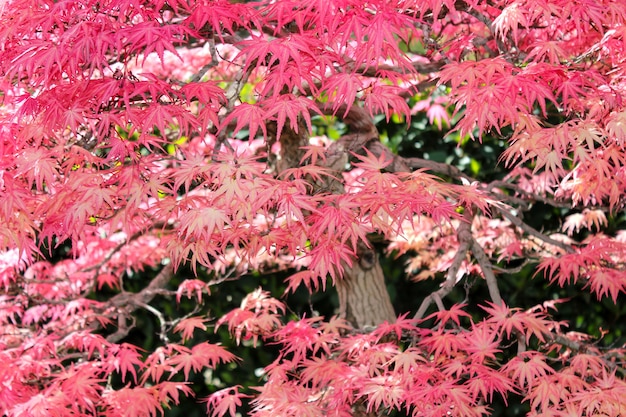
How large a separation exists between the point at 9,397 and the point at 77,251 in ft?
3.43

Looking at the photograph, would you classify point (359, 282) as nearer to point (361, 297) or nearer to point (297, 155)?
point (361, 297)

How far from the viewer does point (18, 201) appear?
1.72m

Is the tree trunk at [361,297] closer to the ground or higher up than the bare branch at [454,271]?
closer to the ground

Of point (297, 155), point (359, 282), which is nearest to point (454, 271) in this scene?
point (359, 282)

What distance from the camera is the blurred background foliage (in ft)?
11.8

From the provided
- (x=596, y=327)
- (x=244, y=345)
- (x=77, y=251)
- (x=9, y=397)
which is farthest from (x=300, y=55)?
(x=596, y=327)

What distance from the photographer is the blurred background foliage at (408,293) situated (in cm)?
361

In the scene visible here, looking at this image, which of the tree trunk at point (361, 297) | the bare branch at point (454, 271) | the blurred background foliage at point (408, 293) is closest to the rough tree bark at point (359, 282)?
the tree trunk at point (361, 297)

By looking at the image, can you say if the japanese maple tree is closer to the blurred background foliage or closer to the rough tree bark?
the rough tree bark

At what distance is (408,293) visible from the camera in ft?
12.3

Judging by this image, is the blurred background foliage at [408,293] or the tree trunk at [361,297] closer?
the tree trunk at [361,297]

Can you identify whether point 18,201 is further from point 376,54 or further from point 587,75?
point 587,75

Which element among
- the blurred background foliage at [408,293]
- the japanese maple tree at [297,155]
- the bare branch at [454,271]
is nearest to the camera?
the japanese maple tree at [297,155]

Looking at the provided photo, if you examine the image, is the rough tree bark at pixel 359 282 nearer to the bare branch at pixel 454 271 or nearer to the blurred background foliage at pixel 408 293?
the bare branch at pixel 454 271
